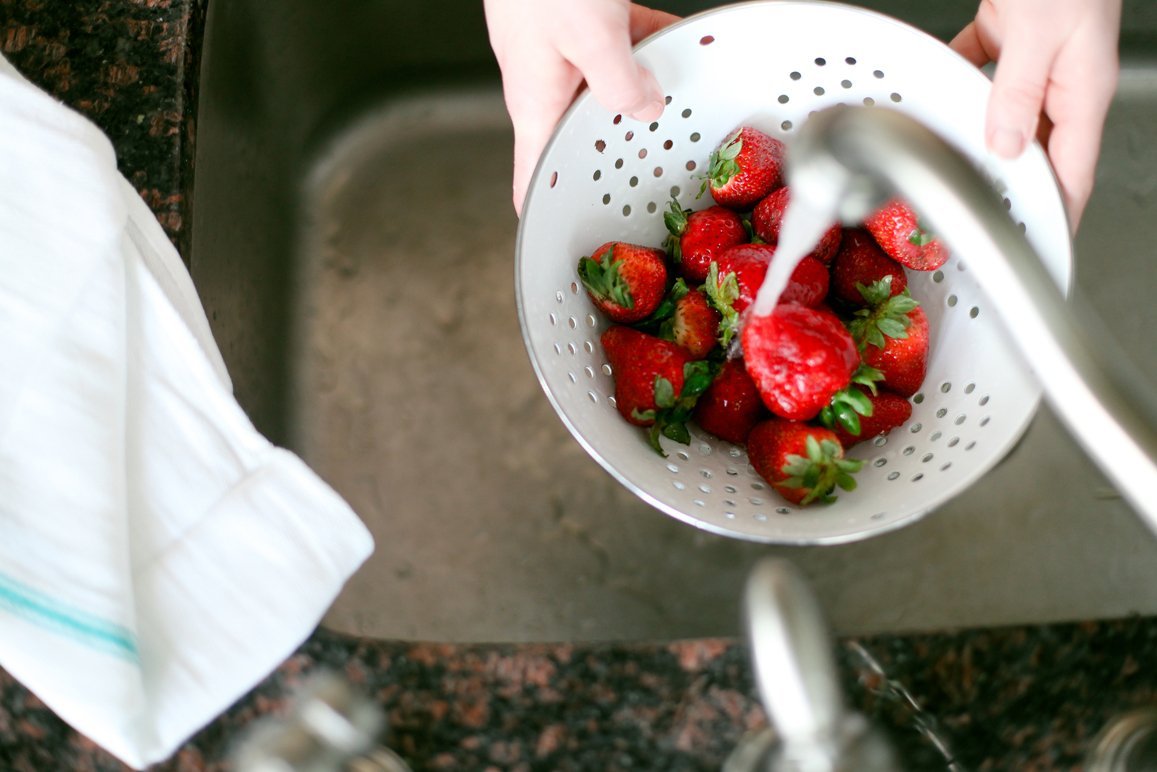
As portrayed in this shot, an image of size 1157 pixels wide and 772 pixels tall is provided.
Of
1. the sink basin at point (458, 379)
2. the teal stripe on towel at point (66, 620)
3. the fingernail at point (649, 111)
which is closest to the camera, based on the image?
the teal stripe on towel at point (66, 620)

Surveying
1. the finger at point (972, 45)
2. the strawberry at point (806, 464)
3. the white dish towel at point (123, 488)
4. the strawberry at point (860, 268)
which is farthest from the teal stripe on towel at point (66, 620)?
the finger at point (972, 45)

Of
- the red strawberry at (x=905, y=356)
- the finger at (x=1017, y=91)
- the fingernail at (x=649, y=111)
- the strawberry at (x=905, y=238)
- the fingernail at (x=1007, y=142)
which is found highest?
the finger at (x=1017, y=91)

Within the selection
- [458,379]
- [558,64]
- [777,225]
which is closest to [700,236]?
[777,225]

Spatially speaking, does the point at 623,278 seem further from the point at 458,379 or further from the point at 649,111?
the point at 458,379

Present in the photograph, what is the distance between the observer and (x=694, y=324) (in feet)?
2.12

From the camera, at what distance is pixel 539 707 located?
0.47 metres

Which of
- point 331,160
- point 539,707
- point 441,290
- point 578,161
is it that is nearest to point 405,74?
point 331,160

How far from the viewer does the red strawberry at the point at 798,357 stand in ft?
1.90

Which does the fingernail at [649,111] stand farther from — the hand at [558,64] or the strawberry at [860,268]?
the strawberry at [860,268]

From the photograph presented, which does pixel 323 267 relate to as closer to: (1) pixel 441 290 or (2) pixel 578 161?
(1) pixel 441 290

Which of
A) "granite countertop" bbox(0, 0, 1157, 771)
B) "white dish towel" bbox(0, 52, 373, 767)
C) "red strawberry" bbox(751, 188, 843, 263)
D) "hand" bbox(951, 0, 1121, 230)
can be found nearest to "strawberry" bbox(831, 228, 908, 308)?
"red strawberry" bbox(751, 188, 843, 263)

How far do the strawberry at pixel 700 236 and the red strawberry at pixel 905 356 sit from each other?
121mm

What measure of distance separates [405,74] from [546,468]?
394mm

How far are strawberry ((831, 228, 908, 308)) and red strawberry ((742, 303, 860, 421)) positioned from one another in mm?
75
